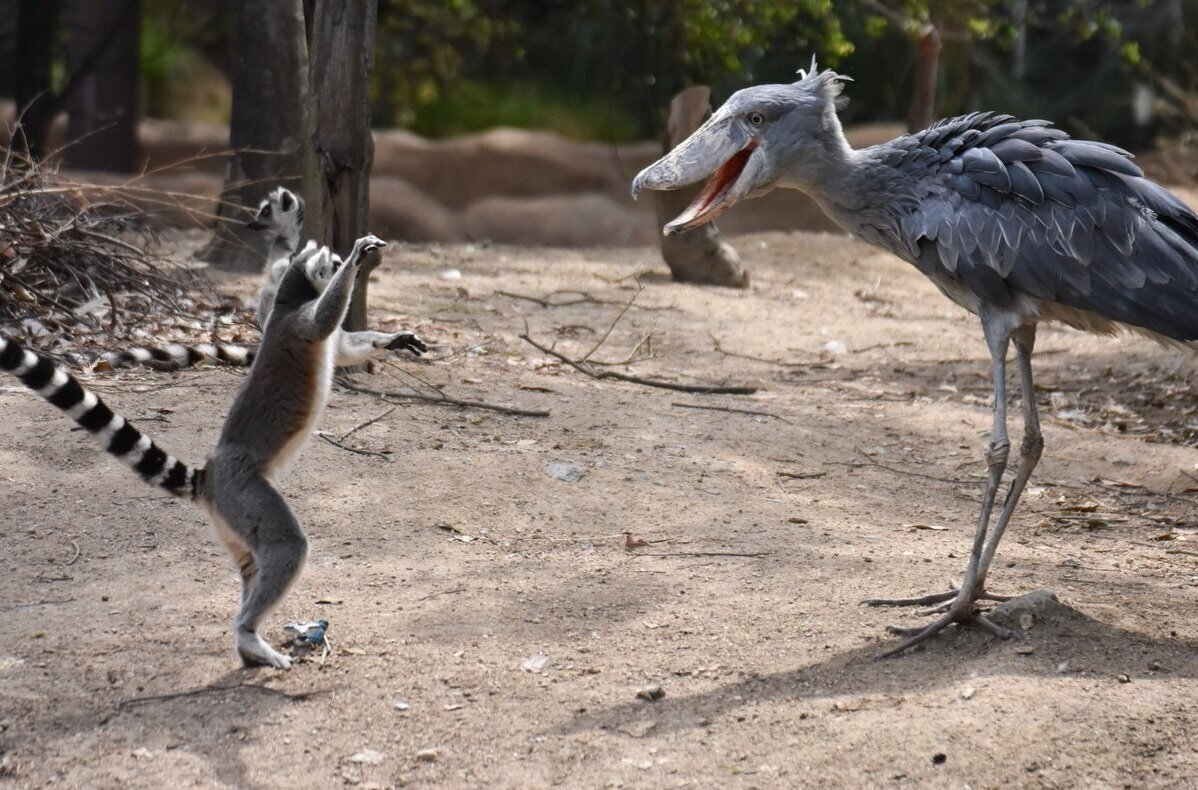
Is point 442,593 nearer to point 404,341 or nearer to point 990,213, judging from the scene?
point 404,341

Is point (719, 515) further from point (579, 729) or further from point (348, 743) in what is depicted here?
point (348, 743)

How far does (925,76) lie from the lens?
11375mm

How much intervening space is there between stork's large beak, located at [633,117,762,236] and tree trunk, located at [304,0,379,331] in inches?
100.0

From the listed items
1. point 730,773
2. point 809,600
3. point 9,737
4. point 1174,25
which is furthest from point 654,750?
point 1174,25

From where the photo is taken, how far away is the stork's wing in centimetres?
386

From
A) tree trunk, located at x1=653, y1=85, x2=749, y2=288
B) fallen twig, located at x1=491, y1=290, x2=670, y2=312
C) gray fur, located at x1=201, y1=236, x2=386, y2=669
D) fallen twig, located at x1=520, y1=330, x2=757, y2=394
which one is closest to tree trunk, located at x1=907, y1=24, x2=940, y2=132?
tree trunk, located at x1=653, y1=85, x2=749, y2=288

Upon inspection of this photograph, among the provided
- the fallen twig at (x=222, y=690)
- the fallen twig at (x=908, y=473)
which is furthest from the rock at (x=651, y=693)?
the fallen twig at (x=908, y=473)

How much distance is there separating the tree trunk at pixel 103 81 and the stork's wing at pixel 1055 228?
35.5 feet

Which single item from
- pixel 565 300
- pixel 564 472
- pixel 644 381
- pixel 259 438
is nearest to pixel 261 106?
pixel 565 300

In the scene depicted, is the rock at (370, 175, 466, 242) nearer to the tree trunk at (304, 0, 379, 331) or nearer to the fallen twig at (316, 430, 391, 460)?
the tree trunk at (304, 0, 379, 331)

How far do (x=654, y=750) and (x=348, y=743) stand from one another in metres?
0.80

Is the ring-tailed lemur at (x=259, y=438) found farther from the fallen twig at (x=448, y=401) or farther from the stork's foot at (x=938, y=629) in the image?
the fallen twig at (x=448, y=401)

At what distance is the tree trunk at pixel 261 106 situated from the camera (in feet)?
30.3

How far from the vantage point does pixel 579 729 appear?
3.52 metres
